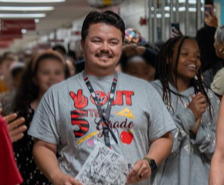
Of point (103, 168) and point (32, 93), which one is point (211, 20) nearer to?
point (32, 93)

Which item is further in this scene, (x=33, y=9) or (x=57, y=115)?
(x=33, y=9)

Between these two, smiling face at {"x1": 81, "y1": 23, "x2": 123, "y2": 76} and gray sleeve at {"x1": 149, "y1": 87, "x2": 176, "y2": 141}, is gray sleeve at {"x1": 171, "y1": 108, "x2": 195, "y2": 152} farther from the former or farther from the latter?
smiling face at {"x1": 81, "y1": 23, "x2": 123, "y2": 76}

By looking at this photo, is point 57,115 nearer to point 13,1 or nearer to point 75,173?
point 75,173

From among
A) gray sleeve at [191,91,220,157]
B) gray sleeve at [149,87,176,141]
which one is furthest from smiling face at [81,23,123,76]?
gray sleeve at [191,91,220,157]

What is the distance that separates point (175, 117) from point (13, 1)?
242 inches

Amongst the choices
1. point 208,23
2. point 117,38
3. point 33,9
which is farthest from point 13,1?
point 117,38

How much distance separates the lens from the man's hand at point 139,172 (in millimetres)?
3380

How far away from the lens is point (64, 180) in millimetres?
3348

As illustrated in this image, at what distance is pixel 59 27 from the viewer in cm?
1978

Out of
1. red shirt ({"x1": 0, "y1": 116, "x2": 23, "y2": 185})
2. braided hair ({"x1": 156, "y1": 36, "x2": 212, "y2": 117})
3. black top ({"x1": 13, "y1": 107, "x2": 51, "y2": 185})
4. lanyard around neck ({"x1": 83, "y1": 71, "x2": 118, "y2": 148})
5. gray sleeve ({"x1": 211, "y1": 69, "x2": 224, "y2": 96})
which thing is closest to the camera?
red shirt ({"x1": 0, "y1": 116, "x2": 23, "y2": 185})

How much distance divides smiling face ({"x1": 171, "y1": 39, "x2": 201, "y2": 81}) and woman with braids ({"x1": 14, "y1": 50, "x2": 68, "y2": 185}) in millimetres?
943

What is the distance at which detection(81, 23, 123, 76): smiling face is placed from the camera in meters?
3.53

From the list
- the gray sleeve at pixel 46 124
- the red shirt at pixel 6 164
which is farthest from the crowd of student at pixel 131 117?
the red shirt at pixel 6 164

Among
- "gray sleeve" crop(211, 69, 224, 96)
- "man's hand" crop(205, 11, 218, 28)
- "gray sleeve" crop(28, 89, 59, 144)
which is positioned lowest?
Answer: "gray sleeve" crop(211, 69, 224, 96)
